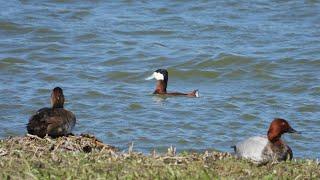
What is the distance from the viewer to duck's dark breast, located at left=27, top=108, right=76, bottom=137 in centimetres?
1029

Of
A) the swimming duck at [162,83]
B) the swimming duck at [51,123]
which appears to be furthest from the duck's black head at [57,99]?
the swimming duck at [162,83]

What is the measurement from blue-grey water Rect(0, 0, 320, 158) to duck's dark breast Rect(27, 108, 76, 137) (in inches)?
85.4

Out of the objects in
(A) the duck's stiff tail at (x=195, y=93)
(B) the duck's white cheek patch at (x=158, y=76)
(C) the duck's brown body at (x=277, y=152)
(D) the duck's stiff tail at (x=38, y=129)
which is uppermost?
(B) the duck's white cheek patch at (x=158, y=76)

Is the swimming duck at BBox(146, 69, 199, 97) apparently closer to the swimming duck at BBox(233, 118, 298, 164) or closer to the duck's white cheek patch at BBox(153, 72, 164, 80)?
the duck's white cheek patch at BBox(153, 72, 164, 80)

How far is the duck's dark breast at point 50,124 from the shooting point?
1029 cm

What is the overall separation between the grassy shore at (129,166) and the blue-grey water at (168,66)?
14.7ft

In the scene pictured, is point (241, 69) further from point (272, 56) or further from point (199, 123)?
point (199, 123)

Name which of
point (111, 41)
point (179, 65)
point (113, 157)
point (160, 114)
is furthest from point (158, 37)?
point (113, 157)

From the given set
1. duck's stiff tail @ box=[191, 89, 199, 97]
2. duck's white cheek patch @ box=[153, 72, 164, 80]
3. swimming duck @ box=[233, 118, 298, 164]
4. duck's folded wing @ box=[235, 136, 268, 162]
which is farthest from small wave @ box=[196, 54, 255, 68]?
duck's folded wing @ box=[235, 136, 268, 162]

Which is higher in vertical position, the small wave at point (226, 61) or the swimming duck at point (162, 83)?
the small wave at point (226, 61)

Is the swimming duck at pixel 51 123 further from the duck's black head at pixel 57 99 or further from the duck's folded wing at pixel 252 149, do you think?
the duck's folded wing at pixel 252 149

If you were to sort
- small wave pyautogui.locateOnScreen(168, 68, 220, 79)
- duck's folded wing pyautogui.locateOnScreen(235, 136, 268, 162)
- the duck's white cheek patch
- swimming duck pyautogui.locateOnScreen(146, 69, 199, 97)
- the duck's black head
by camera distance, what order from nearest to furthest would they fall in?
1. duck's folded wing pyautogui.locateOnScreen(235, 136, 268, 162)
2. the duck's black head
3. swimming duck pyautogui.locateOnScreen(146, 69, 199, 97)
4. the duck's white cheek patch
5. small wave pyautogui.locateOnScreen(168, 68, 220, 79)

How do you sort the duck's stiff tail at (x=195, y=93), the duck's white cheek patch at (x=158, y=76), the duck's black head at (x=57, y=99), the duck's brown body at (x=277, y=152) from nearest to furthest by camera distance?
the duck's brown body at (x=277, y=152)
the duck's black head at (x=57, y=99)
the duck's stiff tail at (x=195, y=93)
the duck's white cheek patch at (x=158, y=76)

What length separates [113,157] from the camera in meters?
7.82
